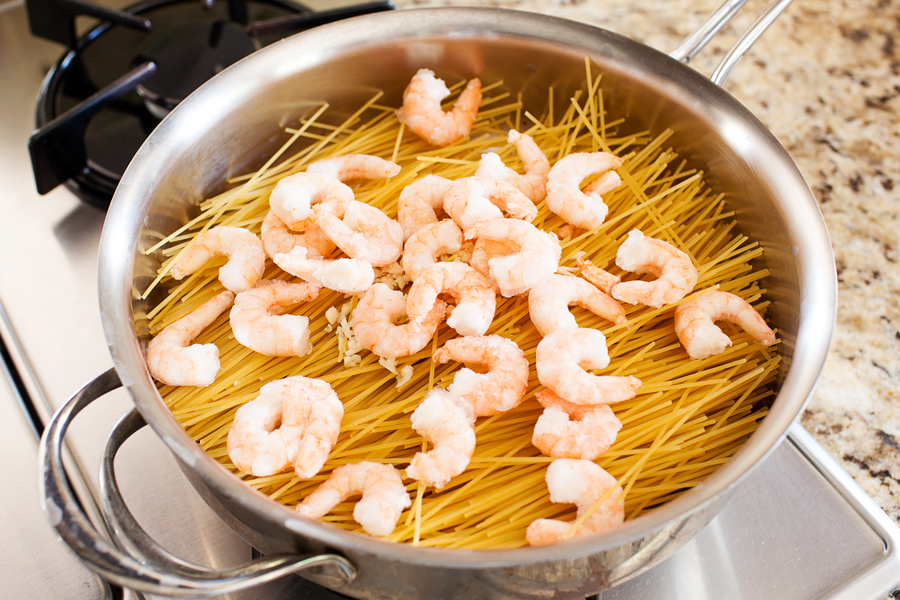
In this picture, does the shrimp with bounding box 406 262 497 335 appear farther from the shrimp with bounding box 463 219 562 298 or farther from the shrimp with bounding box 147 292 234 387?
the shrimp with bounding box 147 292 234 387

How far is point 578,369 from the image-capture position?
0.95m

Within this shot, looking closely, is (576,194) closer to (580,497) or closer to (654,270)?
(654,270)

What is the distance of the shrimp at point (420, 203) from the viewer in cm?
117

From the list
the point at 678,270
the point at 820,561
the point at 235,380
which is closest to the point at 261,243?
the point at 235,380

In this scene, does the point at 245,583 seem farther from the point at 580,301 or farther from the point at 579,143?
the point at 579,143

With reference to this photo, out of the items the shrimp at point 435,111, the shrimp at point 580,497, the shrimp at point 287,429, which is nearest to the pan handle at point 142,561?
the shrimp at point 287,429

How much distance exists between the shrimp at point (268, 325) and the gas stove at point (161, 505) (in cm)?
29

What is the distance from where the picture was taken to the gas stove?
1031 mm

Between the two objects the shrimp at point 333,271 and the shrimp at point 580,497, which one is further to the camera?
the shrimp at point 333,271

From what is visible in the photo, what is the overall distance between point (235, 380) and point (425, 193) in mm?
462

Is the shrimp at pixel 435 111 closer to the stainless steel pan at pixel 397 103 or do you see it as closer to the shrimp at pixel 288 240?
the stainless steel pan at pixel 397 103

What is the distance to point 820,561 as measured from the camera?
1.05 metres

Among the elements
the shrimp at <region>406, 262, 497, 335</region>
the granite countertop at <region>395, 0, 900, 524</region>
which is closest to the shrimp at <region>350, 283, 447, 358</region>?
the shrimp at <region>406, 262, 497, 335</region>

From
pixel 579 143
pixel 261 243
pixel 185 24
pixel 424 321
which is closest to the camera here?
pixel 424 321
